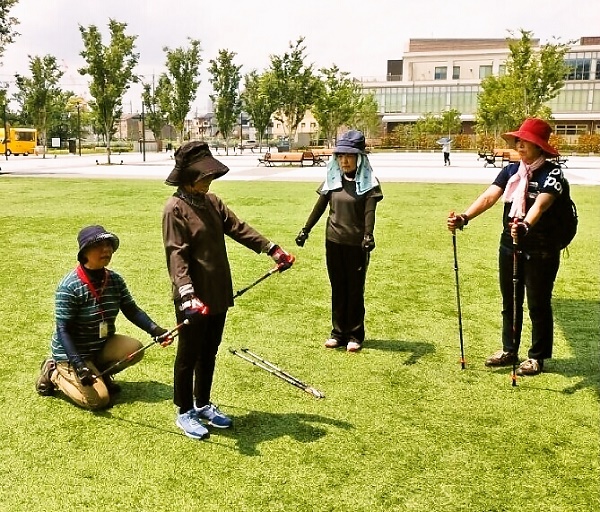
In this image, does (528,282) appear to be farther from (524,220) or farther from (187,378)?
(187,378)

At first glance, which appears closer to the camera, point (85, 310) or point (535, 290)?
point (85, 310)

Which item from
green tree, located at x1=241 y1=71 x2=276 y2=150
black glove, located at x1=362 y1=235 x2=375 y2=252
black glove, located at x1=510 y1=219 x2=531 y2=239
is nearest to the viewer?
black glove, located at x1=510 y1=219 x2=531 y2=239

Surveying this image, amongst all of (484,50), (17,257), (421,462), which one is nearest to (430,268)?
(421,462)

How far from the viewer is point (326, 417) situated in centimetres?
407

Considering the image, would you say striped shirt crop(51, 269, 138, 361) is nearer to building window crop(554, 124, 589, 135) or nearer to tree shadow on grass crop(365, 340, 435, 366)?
tree shadow on grass crop(365, 340, 435, 366)

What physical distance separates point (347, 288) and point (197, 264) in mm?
2124

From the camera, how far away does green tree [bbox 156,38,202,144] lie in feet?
156

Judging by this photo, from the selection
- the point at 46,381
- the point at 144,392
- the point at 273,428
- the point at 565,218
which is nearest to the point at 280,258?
the point at 273,428

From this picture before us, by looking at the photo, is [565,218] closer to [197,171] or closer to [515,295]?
[515,295]

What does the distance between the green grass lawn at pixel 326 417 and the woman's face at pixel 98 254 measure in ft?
3.28

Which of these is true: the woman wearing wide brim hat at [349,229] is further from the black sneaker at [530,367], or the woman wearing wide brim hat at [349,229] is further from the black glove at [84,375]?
the black glove at [84,375]

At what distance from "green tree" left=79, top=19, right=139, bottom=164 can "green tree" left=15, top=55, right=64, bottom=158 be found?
47.7ft

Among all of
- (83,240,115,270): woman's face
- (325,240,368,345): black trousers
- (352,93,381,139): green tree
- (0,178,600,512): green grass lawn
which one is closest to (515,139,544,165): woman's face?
(325,240,368,345): black trousers

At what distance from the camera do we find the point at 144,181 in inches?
874
